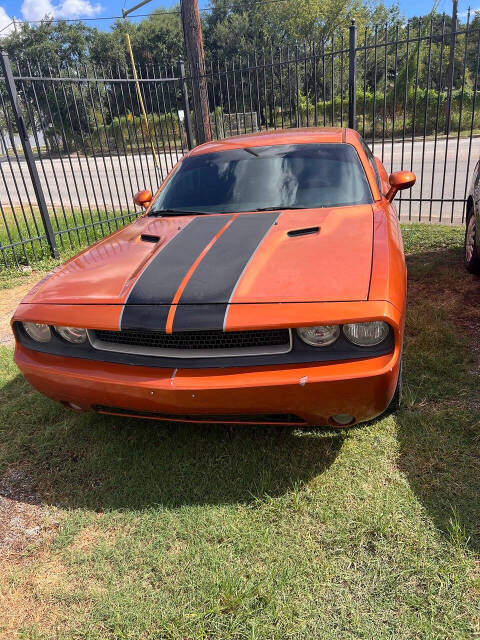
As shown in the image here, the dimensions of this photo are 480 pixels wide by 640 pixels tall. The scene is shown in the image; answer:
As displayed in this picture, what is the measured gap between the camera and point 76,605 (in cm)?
180

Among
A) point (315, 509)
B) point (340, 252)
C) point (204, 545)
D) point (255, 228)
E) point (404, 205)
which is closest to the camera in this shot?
point (204, 545)

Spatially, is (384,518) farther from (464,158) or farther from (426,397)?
(464,158)

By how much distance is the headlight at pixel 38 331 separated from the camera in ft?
7.93

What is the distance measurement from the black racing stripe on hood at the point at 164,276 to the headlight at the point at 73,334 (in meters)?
0.33

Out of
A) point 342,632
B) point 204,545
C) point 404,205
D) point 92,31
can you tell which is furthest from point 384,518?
point 92,31

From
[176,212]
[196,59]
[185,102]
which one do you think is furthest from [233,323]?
[196,59]

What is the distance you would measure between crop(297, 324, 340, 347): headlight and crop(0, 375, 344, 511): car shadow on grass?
2.53 ft

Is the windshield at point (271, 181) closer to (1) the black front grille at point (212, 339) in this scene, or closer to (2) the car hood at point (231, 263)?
(2) the car hood at point (231, 263)

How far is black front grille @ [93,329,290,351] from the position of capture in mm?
2043

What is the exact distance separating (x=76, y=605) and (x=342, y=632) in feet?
3.39

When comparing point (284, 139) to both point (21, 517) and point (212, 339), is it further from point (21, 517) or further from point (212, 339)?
point (21, 517)

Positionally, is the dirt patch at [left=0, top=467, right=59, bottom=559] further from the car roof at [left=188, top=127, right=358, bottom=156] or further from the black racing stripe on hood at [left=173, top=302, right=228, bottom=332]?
the car roof at [left=188, top=127, right=358, bottom=156]

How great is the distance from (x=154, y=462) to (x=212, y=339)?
2.94 feet

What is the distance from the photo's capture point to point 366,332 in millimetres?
1962
